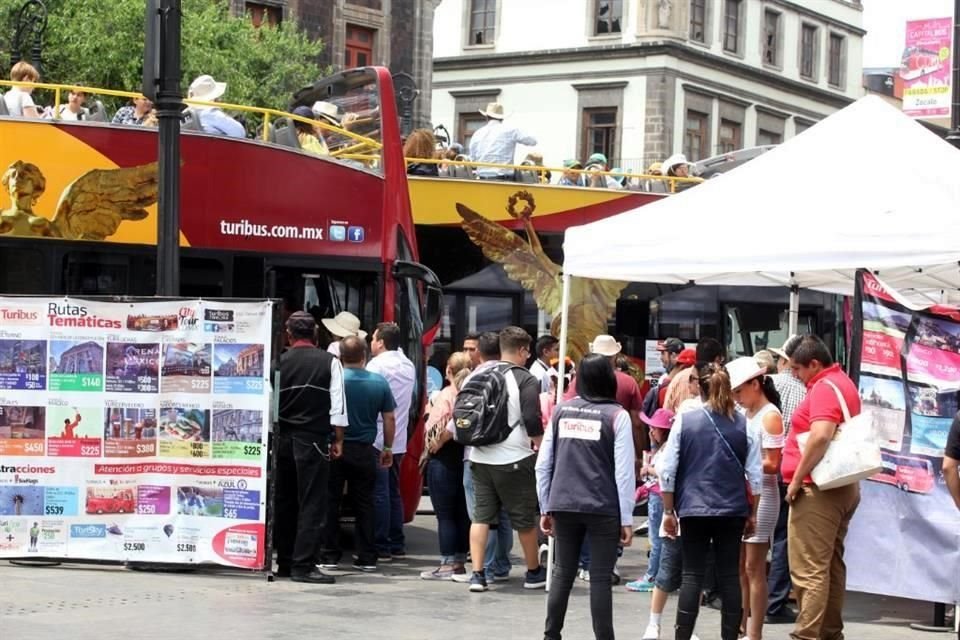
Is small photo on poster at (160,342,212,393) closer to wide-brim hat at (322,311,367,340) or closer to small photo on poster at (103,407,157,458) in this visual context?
small photo on poster at (103,407,157,458)

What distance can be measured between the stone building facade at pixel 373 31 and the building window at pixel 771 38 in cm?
1332

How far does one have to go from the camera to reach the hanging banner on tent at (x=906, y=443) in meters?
9.96

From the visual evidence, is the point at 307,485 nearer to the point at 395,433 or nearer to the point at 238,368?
the point at 238,368

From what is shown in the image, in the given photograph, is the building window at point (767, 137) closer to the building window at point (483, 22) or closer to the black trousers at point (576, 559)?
the building window at point (483, 22)

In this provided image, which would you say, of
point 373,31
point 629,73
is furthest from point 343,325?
point 629,73

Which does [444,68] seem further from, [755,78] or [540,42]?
[755,78]

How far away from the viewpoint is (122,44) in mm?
31328

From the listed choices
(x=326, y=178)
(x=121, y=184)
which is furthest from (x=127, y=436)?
(x=326, y=178)

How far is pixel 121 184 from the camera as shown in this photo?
12.8 meters

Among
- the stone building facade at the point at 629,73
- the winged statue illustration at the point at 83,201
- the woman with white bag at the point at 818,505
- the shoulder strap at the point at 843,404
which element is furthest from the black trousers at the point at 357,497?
the stone building facade at the point at 629,73

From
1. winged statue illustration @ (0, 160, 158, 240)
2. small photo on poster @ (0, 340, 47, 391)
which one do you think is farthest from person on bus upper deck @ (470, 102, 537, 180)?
small photo on poster @ (0, 340, 47, 391)

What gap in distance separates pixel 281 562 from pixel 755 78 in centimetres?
4594

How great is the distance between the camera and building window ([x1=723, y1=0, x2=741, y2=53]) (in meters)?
53.7

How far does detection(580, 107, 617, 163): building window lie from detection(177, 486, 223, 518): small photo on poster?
135 ft
